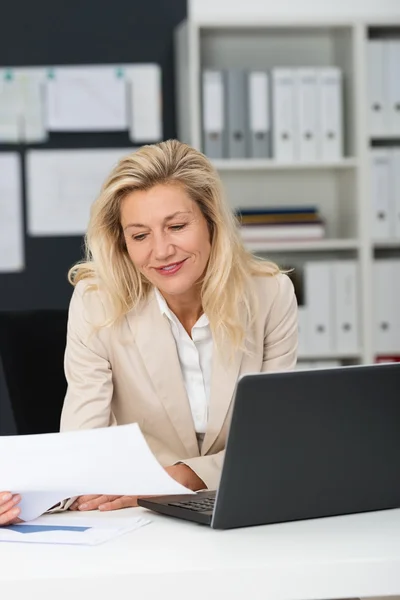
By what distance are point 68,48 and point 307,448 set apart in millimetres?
2808

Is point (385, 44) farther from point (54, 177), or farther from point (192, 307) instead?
point (192, 307)

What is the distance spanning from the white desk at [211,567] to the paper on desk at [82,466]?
89 millimetres

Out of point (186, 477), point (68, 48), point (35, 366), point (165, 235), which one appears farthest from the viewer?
point (68, 48)

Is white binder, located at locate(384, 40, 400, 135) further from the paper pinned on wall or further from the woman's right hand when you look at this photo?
the woman's right hand

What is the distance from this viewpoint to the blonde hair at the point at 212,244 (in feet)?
6.23

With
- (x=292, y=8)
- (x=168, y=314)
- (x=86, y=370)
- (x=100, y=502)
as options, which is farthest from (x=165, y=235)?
(x=292, y=8)

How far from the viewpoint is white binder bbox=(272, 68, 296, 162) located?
3602mm

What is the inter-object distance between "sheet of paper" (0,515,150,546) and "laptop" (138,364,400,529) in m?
0.08

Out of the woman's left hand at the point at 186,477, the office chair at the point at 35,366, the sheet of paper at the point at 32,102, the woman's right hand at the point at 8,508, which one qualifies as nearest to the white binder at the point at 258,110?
the sheet of paper at the point at 32,102

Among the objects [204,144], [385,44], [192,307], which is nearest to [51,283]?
[204,144]

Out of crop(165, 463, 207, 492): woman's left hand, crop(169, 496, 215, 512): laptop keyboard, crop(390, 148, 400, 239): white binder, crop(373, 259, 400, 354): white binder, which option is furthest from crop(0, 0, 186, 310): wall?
crop(169, 496, 215, 512): laptop keyboard

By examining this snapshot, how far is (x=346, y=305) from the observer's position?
3.68m

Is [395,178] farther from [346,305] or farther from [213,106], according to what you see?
[213,106]

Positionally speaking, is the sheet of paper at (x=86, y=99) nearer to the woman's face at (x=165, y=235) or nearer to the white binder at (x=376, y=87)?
the white binder at (x=376, y=87)
